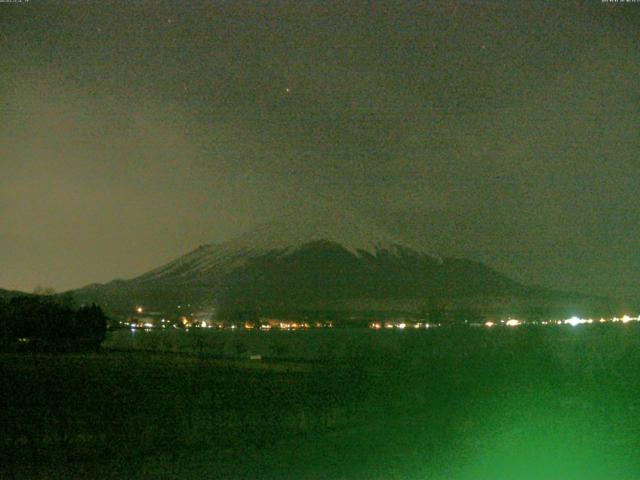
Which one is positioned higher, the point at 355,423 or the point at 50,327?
the point at 50,327

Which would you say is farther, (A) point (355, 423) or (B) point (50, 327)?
(B) point (50, 327)

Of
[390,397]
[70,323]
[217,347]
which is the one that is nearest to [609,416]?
[390,397]

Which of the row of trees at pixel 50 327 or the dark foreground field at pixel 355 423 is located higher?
the row of trees at pixel 50 327

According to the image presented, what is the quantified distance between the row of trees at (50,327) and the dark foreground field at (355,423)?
31.0 metres

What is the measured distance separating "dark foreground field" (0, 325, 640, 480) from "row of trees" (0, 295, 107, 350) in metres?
31.0

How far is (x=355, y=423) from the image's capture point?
17.9 m

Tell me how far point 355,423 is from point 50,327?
165 ft

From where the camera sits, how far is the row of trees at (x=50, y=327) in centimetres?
6244

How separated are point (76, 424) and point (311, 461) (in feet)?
22.2

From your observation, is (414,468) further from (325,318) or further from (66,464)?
(325,318)

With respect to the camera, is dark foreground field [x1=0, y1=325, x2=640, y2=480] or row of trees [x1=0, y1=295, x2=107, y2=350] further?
row of trees [x1=0, y1=295, x2=107, y2=350]

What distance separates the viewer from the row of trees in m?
62.4

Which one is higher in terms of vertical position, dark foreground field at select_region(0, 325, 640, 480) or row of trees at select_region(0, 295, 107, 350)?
row of trees at select_region(0, 295, 107, 350)

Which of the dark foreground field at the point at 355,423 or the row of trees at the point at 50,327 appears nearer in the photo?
the dark foreground field at the point at 355,423
